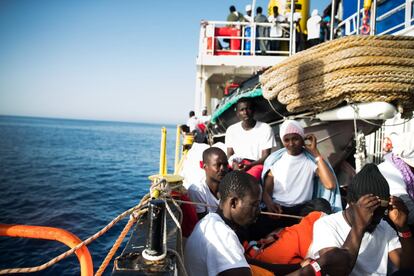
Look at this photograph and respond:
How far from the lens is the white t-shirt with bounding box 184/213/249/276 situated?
162 cm

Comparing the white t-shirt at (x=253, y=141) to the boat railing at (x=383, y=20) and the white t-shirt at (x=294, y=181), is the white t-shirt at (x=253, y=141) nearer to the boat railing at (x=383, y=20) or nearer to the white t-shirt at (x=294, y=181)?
the white t-shirt at (x=294, y=181)

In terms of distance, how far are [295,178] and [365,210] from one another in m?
1.40

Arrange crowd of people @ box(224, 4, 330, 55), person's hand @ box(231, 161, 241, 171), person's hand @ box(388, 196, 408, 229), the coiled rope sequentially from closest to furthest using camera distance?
person's hand @ box(388, 196, 408, 229) < the coiled rope < person's hand @ box(231, 161, 241, 171) < crowd of people @ box(224, 4, 330, 55)

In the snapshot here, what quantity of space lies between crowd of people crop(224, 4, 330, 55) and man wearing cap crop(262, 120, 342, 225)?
5475 millimetres

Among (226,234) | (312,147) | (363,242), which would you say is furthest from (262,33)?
(226,234)

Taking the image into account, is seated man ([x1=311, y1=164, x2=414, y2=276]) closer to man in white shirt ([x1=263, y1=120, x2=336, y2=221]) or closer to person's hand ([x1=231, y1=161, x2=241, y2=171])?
man in white shirt ([x1=263, y1=120, x2=336, y2=221])

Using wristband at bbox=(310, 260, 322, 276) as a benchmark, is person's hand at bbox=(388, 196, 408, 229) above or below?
above

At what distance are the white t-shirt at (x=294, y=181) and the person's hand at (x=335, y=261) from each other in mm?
1409

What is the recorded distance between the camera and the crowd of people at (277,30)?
320 inches

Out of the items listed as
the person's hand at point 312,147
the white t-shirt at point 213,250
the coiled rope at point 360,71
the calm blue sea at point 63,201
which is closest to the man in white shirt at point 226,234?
the white t-shirt at point 213,250

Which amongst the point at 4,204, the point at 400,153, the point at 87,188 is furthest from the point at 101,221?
the point at 400,153

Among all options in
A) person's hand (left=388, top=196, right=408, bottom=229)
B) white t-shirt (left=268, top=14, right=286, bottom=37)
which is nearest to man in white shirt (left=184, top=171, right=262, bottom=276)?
person's hand (left=388, top=196, right=408, bottom=229)

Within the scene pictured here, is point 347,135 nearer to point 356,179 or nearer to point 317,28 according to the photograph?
point 356,179

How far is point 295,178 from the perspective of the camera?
332cm
